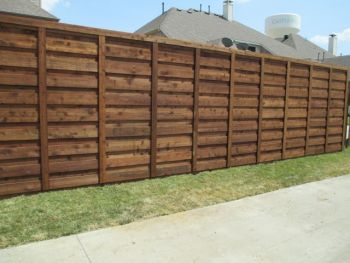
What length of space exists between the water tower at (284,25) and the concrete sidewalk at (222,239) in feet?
121

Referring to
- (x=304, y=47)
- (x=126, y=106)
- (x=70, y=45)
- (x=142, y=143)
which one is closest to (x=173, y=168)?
(x=142, y=143)

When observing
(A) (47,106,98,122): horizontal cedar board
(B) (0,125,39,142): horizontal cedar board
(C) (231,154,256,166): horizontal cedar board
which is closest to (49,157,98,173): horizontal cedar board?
(B) (0,125,39,142): horizontal cedar board

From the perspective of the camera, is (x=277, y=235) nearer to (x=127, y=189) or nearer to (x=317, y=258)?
(x=317, y=258)

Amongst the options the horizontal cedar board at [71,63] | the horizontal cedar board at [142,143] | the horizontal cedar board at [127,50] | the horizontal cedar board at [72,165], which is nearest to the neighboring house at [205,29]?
the horizontal cedar board at [142,143]

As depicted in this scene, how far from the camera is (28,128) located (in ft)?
13.8

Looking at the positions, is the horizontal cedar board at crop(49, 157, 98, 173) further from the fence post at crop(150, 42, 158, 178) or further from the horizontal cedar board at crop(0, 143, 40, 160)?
the fence post at crop(150, 42, 158, 178)

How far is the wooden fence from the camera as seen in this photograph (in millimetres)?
4141

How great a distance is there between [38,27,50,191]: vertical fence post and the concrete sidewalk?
4.48 ft

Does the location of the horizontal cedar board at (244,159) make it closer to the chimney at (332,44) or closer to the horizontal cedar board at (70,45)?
the horizontal cedar board at (70,45)

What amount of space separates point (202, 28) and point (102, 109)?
17.6m

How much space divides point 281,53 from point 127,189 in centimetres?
2230

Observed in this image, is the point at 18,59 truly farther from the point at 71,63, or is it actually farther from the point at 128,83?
the point at 128,83

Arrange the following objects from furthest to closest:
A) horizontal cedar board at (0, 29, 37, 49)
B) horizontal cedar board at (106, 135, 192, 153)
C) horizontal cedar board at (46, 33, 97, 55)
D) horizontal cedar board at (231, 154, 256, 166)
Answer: horizontal cedar board at (231, 154, 256, 166) → horizontal cedar board at (106, 135, 192, 153) → horizontal cedar board at (46, 33, 97, 55) → horizontal cedar board at (0, 29, 37, 49)

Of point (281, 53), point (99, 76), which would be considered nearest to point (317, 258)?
point (99, 76)
